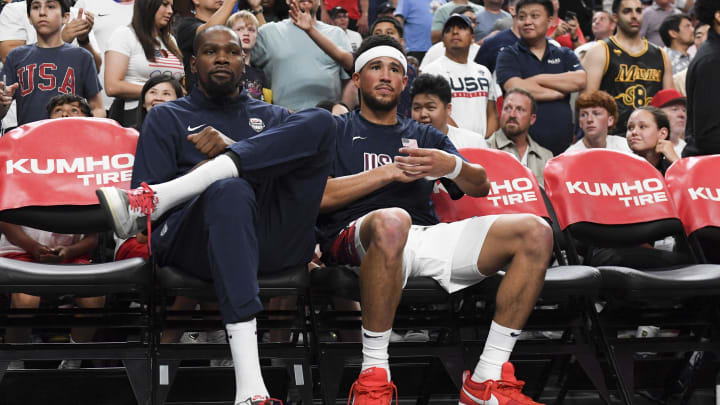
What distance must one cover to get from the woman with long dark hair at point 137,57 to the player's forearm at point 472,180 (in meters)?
2.08

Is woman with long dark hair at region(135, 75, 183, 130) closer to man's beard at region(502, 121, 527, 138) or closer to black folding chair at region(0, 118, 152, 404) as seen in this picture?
black folding chair at region(0, 118, 152, 404)

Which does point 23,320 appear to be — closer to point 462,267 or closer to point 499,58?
point 462,267

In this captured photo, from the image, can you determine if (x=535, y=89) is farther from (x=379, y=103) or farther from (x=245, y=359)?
(x=245, y=359)

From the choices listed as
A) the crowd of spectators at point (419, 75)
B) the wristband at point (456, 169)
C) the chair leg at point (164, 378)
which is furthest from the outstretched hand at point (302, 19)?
the chair leg at point (164, 378)

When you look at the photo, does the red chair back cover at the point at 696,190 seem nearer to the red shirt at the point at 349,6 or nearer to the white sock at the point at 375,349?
the white sock at the point at 375,349

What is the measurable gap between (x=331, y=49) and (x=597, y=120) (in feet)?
5.41

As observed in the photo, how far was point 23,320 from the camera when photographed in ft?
9.50

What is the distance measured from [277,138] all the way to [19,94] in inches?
92.5

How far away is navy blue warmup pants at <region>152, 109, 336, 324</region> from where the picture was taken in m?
2.64

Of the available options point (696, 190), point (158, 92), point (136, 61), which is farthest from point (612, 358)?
point (136, 61)

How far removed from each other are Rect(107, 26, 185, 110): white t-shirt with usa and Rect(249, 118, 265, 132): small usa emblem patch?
61.8 inches

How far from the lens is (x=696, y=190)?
3.86 m

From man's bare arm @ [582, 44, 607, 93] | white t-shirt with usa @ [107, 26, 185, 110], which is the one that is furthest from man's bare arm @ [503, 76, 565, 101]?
white t-shirt with usa @ [107, 26, 185, 110]

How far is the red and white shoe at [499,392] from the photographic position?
286 cm
